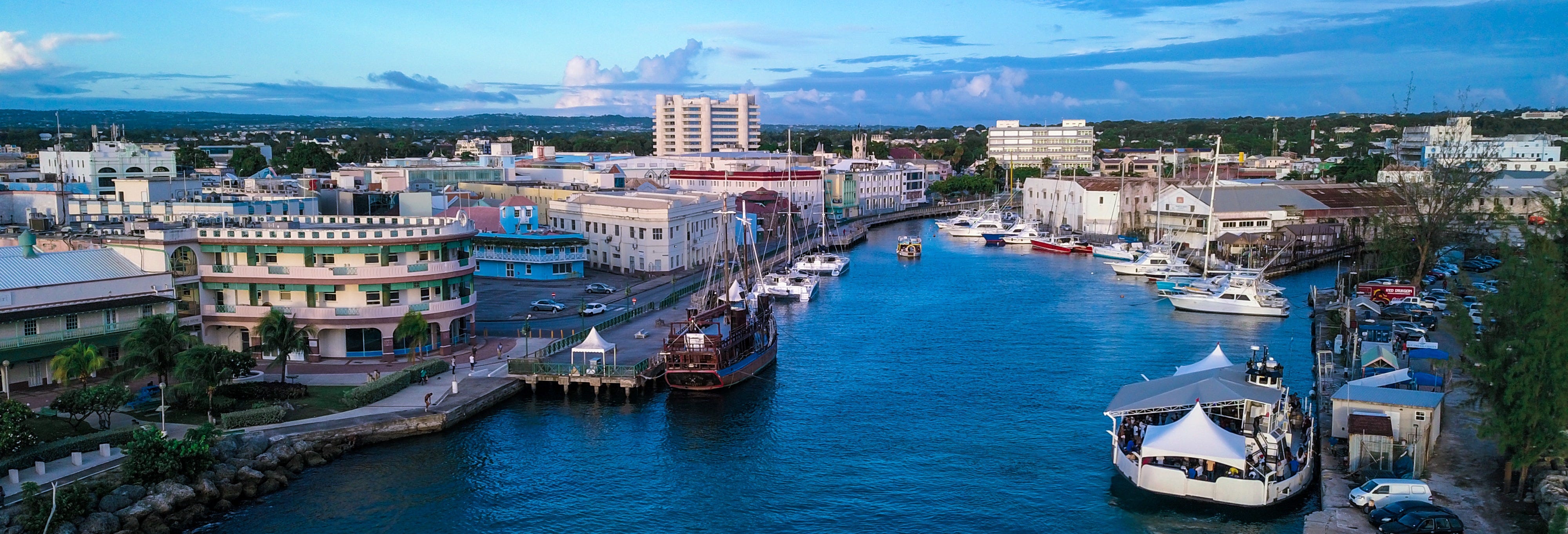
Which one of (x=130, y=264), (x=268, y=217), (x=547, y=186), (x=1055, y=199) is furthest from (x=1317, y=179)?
(x=130, y=264)

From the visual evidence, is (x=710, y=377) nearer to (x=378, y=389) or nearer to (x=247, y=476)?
(x=378, y=389)

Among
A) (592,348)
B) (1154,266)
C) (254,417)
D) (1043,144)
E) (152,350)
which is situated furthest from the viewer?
(1043,144)

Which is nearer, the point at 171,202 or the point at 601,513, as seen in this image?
the point at 601,513

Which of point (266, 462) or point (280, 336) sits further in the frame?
point (280, 336)

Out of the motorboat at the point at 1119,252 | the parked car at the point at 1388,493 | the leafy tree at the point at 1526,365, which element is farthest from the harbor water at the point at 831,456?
the motorboat at the point at 1119,252

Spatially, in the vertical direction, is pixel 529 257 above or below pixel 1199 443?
above

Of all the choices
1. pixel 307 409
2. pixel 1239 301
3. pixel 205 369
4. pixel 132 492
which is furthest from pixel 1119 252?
pixel 132 492

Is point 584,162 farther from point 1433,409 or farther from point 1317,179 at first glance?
point 1433,409
